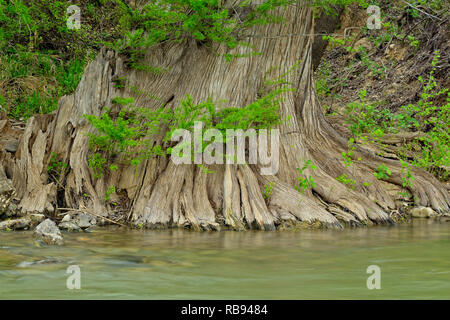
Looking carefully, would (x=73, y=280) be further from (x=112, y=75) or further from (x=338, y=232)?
(x=112, y=75)

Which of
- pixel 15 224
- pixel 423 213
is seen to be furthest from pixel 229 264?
pixel 423 213

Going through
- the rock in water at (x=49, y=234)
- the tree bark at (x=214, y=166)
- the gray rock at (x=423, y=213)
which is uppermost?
the tree bark at (x=214, y=166)

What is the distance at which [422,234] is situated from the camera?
6535 millimetres

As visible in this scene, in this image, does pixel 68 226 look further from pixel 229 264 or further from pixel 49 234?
pixel 229 264

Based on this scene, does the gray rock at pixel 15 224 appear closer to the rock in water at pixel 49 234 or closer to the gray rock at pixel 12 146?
the rock in water at pixel 49 234

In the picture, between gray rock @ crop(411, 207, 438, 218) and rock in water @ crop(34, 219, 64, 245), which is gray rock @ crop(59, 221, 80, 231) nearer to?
rock in water @ crop(34, 219, 64, 245)

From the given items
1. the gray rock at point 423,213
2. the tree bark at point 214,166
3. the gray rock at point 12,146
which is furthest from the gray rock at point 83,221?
the gray rock at point 423,213

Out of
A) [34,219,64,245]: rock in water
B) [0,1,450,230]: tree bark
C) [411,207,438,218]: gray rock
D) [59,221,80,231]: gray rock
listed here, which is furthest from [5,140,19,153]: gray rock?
[411,207,438,218]: gray rock

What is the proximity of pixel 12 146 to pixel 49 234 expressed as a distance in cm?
341

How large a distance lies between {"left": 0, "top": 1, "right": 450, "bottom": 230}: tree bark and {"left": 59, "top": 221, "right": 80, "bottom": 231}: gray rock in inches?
21.0

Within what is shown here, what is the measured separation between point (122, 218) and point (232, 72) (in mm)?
2627

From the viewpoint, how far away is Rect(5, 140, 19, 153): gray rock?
845cm

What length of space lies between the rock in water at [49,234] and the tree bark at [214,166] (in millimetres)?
1258

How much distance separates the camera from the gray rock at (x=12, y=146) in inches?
332
